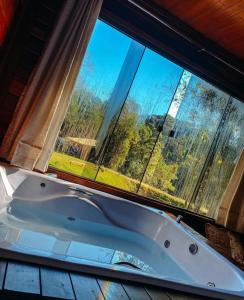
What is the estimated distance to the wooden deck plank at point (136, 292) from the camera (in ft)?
3.50

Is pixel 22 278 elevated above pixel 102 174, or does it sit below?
below

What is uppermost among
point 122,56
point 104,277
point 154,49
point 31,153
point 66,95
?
point 154,49

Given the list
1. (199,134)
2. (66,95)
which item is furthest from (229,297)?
(199,134)

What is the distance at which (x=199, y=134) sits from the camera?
3473 millimetres

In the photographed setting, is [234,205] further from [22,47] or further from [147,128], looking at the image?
[22,47]

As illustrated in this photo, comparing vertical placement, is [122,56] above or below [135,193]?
above

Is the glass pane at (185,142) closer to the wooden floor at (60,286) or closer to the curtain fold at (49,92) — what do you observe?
the curtain fold at (49,92)

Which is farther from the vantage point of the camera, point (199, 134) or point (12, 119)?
point (199, 134)

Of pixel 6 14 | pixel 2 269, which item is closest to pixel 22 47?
pixel 6 14

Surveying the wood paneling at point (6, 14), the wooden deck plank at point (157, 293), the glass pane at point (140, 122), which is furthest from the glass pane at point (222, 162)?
the wood paneling at point (6, 14)

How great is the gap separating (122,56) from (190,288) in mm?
2375

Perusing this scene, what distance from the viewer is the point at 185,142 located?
3.40 m

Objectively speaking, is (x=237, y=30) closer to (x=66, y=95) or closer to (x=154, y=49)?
(x=154, y=49)

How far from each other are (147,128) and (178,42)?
1.01 m
